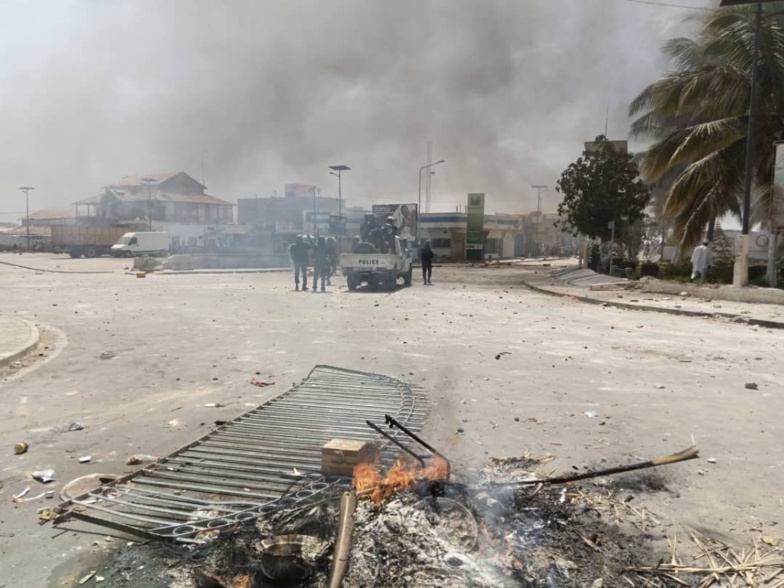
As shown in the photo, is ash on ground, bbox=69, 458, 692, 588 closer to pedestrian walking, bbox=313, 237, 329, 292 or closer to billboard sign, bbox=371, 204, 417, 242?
pedestrian walking, bbox=313, 237, 329, 292

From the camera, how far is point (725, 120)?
16.7 m

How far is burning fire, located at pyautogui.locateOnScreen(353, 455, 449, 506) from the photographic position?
3338 mm

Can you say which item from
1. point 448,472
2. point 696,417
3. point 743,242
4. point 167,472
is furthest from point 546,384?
point 743,242

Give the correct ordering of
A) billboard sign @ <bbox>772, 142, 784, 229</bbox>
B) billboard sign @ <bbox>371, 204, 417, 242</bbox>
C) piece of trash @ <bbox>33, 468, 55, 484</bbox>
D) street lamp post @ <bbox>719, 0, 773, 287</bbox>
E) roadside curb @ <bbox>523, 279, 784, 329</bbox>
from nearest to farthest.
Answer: piece of trash @ <bbox>33, 468, 55, 484</bbox>, roadside curb @ <bbox>523, 279, 784, 329</bbox>, street lamp post @ <bbox>719, 0, 773, 287</bbox>, billboard sign @ <bbox>772, 142, 784, 229</bbox>, billboard sign @ <bbox>371, 204, 417, 242</bbox>

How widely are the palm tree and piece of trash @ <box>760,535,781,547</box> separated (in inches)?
618

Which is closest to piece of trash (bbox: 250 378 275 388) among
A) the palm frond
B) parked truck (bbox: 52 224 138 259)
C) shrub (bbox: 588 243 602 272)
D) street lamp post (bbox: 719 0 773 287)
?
street lamp post (bbox: 719 0 773 287)

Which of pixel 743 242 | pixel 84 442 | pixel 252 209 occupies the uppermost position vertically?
pixel 252 209

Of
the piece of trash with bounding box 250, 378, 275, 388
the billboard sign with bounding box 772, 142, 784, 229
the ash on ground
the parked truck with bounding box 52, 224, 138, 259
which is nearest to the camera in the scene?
the ash on ground

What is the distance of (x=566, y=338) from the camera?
31.6 ft

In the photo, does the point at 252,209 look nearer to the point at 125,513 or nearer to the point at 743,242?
the point at 743,242

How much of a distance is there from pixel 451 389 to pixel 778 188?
546 inches

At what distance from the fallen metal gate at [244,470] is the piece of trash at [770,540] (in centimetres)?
232

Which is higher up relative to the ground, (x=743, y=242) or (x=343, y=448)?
(x=743, y=242)

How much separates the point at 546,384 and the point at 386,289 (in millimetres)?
12381
